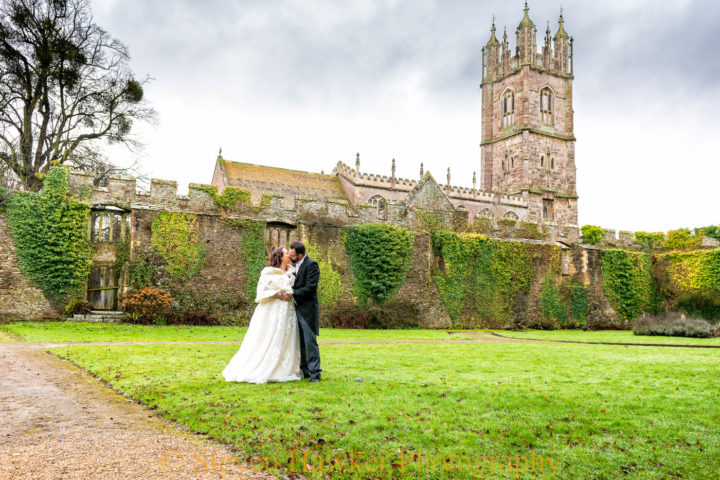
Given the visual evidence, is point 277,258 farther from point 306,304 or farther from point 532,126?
point 532,126

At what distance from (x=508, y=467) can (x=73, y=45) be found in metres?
28.0

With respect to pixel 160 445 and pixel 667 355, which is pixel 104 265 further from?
pixel 667 355

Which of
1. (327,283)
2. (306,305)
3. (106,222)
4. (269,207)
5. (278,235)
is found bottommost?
(306,305)

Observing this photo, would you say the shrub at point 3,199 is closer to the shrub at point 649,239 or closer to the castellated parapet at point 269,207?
the castellated parapet at point 269,207

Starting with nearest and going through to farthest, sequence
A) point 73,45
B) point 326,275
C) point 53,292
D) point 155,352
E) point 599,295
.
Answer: point 155,352
point 53,292
point 326,275
point 73,45
point 599,295

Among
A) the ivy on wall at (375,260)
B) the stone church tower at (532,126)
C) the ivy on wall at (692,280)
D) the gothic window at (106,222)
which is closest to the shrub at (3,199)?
the gothic window at (106,222)

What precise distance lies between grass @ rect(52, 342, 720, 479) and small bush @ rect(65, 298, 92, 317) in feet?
35.2

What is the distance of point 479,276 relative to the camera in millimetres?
25094

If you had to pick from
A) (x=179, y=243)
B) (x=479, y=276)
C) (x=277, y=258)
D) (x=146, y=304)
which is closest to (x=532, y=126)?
(x=479, y=276)

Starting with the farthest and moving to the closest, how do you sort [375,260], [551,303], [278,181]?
1. [278,181]
2. [551,303]
3. [375,260]

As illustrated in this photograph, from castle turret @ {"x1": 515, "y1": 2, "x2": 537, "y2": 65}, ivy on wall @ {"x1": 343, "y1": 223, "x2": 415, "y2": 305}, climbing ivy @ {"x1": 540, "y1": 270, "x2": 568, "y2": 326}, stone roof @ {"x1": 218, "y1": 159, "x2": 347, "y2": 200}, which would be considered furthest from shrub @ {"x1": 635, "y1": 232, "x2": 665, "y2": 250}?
castle turret @ {"x1": 515, "y1": 2, "x2": 537, "y2": 65}

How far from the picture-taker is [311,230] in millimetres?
22562

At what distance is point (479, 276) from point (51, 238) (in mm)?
18076

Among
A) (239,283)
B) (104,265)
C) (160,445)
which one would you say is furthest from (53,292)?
(160,445)
